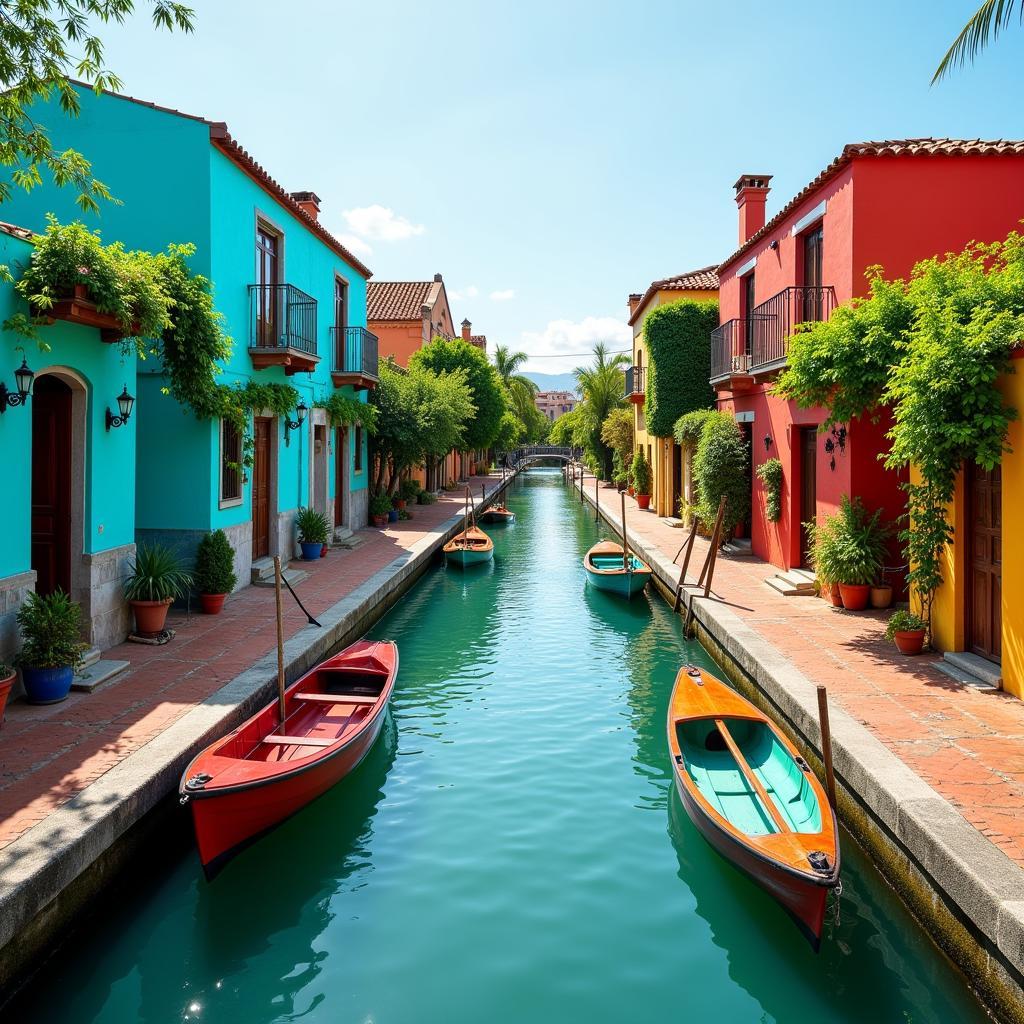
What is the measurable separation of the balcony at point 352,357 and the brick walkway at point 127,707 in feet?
24.6

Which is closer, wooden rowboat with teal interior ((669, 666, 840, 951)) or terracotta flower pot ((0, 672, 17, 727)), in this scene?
wooden rowboat with teal interior ((669, 666, 840, 951))

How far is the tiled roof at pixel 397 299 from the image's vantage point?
41000 millimetres

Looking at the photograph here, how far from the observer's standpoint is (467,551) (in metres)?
20.3

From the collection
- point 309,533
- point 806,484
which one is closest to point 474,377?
point 309,533

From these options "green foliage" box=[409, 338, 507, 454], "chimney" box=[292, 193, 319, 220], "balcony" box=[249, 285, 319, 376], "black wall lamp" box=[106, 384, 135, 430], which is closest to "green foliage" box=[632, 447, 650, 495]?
"green foliage" box=[409, 338, 507, 454]

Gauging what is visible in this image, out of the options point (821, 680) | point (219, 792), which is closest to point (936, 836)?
point (821, 680)

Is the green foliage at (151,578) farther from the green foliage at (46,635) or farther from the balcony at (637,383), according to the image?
the balcony at (637,383)

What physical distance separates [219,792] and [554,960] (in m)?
2.47

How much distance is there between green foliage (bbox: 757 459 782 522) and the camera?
53.5 ft

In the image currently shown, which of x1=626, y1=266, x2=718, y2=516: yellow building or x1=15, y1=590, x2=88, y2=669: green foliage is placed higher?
x1=626, y1=266, x2=718, y2=516: yellow building

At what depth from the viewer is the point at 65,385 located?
31.6 feet

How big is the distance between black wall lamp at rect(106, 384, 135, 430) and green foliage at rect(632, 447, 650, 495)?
75.5 ft

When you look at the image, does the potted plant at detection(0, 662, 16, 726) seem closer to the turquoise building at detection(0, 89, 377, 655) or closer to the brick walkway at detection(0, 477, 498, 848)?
the brick walkway at detection(0, 477, 498, 848)

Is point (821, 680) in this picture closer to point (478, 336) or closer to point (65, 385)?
point (65, 385)
